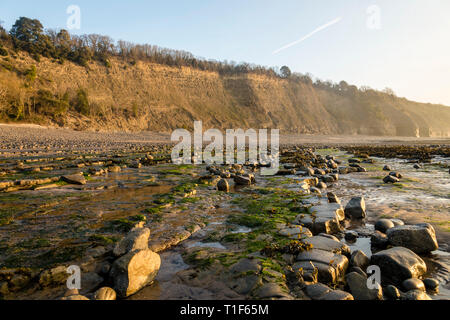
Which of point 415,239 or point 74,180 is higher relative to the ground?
point 74,180

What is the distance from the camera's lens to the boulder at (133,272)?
2465mm

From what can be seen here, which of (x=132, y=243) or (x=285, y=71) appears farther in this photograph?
(x=285, y=71)

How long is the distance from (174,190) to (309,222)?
445 cm

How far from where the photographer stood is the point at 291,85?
93.6m

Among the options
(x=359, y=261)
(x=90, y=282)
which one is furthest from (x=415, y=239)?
(x=90, y=282)

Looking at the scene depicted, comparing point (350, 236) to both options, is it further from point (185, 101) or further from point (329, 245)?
point (185, 101)

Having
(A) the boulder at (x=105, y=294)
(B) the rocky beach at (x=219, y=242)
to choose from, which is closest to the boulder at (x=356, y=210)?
(B) the rocky beach at (x=219, y=242)

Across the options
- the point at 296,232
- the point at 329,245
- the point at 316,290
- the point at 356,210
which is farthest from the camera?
the point at 356,210

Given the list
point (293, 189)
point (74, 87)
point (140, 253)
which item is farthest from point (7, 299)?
point (74, 87)

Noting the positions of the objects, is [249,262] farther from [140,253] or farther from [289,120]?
[289,120]

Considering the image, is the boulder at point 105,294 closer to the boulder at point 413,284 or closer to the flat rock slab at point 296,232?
the flat rock slab at point 296,232

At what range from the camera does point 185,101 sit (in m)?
67.8

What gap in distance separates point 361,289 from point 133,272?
235 centimetres

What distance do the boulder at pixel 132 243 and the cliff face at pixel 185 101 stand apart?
46002 millimetres
